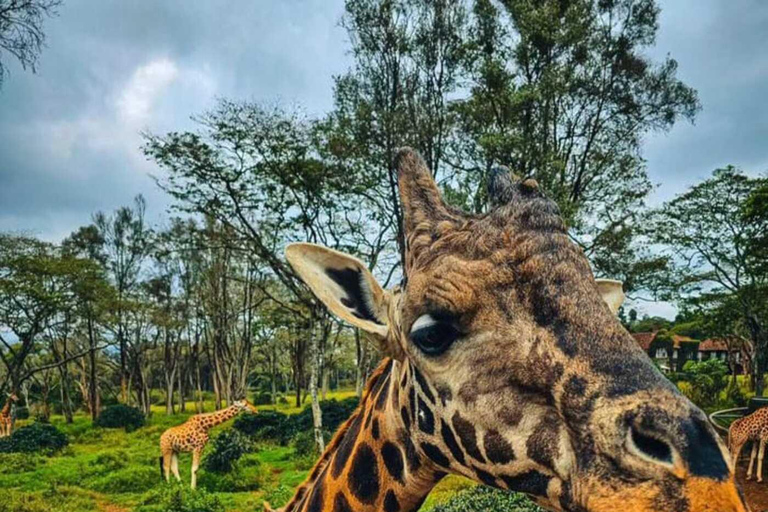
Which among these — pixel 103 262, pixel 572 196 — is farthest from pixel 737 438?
pixel 103 262

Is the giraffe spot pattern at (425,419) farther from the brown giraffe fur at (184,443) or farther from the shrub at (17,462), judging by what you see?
the shrub at (17,462)

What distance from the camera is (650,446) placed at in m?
1.22

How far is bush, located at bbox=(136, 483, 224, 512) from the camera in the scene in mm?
11578

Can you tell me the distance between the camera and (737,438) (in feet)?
49.0

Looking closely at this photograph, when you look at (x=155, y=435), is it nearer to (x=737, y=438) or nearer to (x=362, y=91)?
(x=362, y=91)

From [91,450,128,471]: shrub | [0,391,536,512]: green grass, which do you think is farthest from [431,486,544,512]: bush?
[91,450,128,471]: shrub

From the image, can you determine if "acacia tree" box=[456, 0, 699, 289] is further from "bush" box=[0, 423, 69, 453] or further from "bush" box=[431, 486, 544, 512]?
"bush" box=[0, 423, 69, 453]

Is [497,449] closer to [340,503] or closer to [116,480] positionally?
[340,503]

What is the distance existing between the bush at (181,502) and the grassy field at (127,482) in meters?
0.05

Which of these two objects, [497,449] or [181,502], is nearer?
[497,449]

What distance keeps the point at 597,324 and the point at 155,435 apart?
30.6 m

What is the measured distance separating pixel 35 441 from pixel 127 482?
950 cm

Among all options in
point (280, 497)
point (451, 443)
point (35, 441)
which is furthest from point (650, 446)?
point (35, 441)

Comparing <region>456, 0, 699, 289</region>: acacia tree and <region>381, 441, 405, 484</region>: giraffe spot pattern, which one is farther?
<region>456, 0, 699, 289</region>: acacia tree
